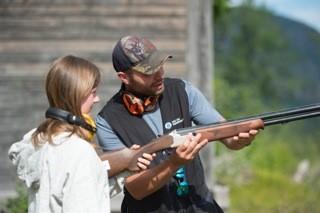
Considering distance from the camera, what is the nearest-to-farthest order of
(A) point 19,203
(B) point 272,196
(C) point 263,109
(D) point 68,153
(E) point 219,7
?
1. (D) point 68,153
2. (A) point 19,203
3. (B) point 272,196
4. (E) point 219,7
5. (C) point 263,109

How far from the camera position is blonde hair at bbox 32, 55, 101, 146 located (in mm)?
4020

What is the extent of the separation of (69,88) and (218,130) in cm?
77

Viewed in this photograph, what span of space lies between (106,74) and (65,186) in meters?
5.15

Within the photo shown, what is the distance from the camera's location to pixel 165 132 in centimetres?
445

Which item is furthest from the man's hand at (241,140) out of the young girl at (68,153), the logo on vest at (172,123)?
the young girl at (68,153)

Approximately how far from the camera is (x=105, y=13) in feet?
29.7

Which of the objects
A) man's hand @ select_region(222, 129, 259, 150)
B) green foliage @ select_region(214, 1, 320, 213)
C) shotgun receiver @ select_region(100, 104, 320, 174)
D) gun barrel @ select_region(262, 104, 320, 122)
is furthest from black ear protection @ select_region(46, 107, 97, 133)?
green foliage @ select_region(214, 1, 320, 213)

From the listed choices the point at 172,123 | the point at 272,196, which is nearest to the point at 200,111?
the point at 172,123

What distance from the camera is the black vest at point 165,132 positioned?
4441 mm

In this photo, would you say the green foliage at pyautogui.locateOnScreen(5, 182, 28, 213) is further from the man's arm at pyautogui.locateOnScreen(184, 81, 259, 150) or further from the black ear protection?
the black ear protection

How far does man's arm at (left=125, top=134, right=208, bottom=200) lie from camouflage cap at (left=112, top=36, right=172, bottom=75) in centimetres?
40

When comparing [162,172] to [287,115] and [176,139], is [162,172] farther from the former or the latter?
[287,115]

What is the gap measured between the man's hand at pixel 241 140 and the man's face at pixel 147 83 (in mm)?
423

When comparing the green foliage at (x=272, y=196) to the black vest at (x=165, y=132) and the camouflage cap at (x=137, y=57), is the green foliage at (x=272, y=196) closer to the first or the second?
the black vest at (x=165, y=132)
